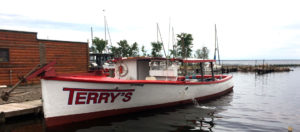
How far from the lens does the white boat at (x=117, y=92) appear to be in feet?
24.2

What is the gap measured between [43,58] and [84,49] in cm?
1047

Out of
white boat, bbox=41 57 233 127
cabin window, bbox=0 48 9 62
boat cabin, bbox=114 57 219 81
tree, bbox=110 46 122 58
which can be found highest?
tree, bbox=110 46 122 58

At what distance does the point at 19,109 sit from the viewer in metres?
8.41

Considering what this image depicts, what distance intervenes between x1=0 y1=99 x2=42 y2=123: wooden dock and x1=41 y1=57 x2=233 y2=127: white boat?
1717 mm

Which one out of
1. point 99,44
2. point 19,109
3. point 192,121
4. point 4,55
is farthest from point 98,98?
point 99,44

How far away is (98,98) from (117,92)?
0.75 m

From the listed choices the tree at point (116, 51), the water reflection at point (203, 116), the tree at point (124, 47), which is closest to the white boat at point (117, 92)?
the water reflection at point (203, 116)

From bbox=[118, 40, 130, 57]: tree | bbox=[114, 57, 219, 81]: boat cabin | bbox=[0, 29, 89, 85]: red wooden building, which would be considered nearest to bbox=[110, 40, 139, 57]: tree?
bbox=[118, 40, 130, 57]: tree

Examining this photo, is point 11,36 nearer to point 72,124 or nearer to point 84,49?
point 84,49

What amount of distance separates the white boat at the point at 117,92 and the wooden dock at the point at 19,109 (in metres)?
1.72

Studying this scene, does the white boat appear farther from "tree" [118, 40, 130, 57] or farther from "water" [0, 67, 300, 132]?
"tree" [118, 40, 130, 57]

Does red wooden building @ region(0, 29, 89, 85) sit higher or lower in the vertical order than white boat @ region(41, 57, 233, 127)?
higher

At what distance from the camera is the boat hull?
289 inches

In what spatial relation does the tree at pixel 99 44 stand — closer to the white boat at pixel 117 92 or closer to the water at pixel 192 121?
the white boat at pixel 117 92
